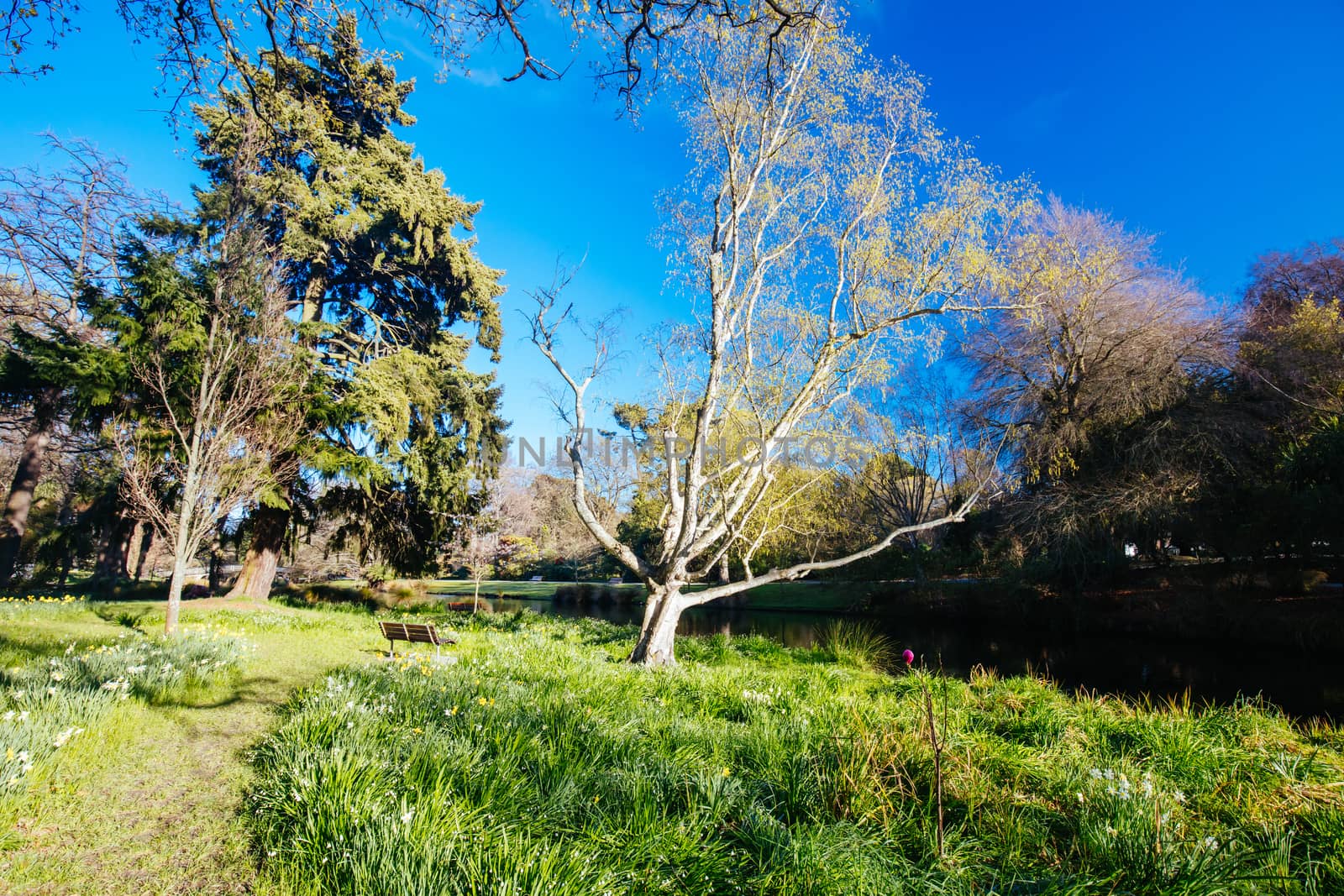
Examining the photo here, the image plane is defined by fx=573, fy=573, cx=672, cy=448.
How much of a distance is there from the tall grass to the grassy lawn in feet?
0.05

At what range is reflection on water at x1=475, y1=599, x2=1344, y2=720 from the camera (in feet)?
33.5

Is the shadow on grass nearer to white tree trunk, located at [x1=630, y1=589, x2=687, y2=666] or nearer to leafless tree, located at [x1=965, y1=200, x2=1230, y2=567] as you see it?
white tree trunk, located at [x1=630, y1=589, x2=687, y2=666]

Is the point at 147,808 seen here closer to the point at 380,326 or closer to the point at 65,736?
the point at 65,736

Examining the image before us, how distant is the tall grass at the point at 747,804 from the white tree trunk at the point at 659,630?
381 cm

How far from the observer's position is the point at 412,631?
8.59m

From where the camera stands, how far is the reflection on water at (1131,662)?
33.5ft

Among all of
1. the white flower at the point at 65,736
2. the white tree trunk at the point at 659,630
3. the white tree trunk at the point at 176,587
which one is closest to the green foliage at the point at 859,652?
the white tree trunk at the point at 659,630

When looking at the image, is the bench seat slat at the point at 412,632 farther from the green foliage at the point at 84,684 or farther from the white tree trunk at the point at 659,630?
the white tree trunk at the point at 659,630

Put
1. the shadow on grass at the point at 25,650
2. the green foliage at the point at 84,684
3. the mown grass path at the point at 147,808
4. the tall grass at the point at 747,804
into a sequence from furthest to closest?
the shadow on grass at the point at 25,650, the green foliage at the point at 84,684, the mown grass path at the point at 147,808, the tall grass at the point at 747,804

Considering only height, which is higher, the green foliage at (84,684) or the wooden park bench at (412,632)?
the green foliage at (84,684)

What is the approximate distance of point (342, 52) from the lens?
4.61 metres

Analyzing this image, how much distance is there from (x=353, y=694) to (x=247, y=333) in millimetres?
9016

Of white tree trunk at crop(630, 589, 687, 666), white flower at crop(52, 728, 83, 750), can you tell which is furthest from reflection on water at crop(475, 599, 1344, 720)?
white flower at crop(52, 728, 83, 750)

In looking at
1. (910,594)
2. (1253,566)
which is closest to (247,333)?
(910,594)
